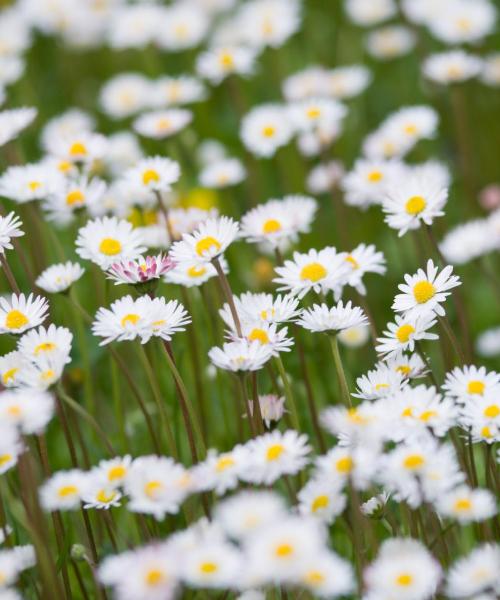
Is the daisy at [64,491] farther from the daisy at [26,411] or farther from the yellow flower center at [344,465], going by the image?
the yellow flower center at [344,465]

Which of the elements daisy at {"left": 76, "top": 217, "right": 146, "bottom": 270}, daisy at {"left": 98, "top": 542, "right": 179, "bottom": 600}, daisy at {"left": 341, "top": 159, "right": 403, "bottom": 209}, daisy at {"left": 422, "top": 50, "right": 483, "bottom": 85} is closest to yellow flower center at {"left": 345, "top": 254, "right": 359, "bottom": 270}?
daisy at {"left": 76, "top": 217, "right": 146, "bottom": 270}

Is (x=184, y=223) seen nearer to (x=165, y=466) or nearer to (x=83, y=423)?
(x=83, y=423)

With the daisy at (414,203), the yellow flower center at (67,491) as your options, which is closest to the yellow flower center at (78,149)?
the daisy at (414,203)

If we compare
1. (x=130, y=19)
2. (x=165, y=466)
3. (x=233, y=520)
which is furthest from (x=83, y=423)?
(x=130, y=19)

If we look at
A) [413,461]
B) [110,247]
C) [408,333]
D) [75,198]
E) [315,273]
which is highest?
[75,198]

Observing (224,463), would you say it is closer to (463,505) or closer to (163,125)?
(463,505)

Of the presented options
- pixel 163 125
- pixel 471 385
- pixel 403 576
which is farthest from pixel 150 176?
pixel 403 576
